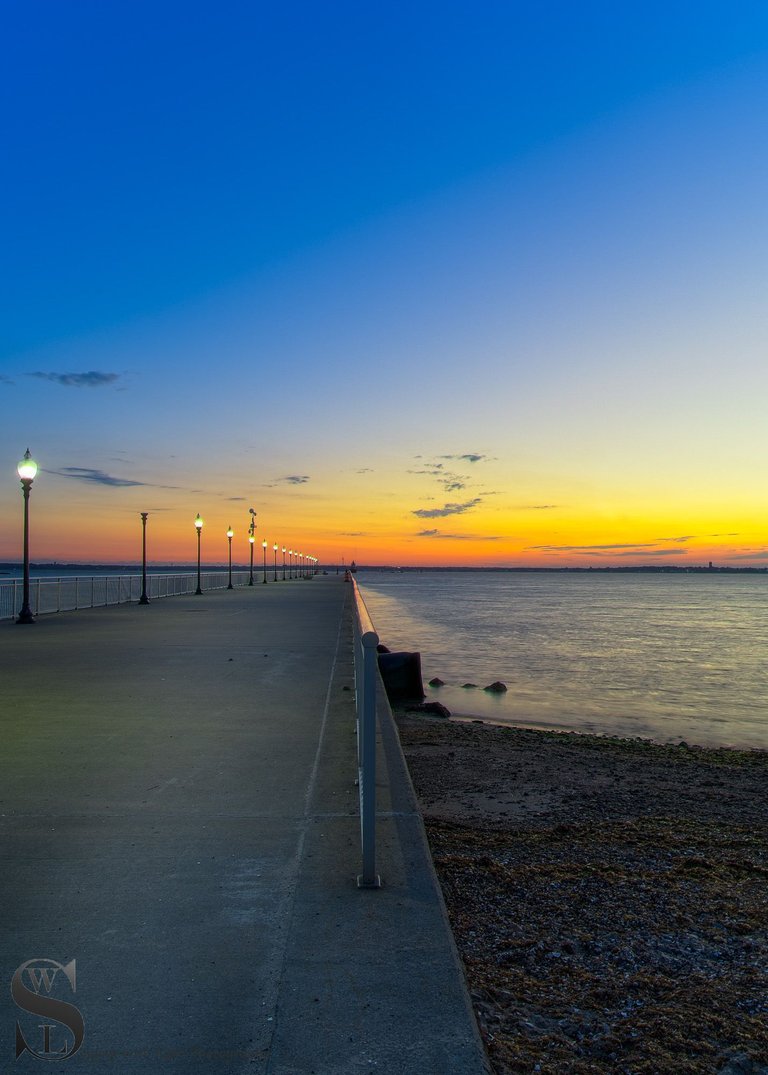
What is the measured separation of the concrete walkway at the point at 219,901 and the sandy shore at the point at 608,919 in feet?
1.43

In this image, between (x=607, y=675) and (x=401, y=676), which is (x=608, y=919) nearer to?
(x=401, y=676)

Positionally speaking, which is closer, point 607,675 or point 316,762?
point 316,762

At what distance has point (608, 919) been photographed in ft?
13.9

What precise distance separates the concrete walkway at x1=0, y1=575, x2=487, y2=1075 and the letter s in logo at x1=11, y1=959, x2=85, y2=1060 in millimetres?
19

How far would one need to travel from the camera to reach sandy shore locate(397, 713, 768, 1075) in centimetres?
305

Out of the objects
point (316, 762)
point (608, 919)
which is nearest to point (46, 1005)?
point (608, 919)

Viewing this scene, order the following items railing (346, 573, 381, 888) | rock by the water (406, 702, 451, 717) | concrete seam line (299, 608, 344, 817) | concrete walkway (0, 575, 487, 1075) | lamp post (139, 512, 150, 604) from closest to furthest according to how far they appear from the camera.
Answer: concrete walkway (0, 575, 487, 1075)
railing (346, 573, 381, 888)
concrete seam line (299, 608, 344, 817)
rock by the water (406, 702, 451, 717)
lamp post (139, 512, 150, 604)

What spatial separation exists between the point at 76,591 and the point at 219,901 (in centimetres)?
2401

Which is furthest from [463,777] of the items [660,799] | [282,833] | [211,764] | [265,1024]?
[265,1024]

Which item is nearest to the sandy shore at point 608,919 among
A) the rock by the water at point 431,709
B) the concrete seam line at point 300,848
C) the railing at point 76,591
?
the concrete seam line at point 300,848

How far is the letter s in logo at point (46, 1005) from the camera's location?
2619mm

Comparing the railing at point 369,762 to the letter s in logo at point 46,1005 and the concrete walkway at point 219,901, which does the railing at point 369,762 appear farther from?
the letter s in logo at point 46,1005

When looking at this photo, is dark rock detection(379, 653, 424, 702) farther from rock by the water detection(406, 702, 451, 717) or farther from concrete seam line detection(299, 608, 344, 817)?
concrete seam line detection(299, 608, 344, 817)

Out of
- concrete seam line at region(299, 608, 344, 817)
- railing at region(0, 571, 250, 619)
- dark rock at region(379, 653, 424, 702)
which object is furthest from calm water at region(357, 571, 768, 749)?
railing at region(0, 571, 250, 619)
